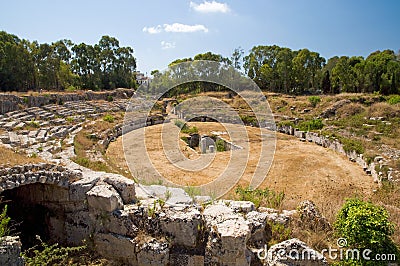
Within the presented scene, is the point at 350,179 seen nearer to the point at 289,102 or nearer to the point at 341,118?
the point at 341,118

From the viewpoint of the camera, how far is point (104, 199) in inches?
235

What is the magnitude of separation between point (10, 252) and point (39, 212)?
2492mm

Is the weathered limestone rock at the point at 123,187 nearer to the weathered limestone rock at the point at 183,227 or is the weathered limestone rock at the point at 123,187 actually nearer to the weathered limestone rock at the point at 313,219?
the weathered limestone rock at the point at 183,227

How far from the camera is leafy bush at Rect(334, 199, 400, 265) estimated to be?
190 inches

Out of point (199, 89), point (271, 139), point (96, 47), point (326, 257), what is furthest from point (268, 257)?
point (96, 47)

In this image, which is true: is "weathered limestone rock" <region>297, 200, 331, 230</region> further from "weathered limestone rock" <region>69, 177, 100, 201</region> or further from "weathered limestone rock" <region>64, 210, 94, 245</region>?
"weathered limestone rock" <region>69, 177, 100, 201</region>

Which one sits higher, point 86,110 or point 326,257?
point 86,110

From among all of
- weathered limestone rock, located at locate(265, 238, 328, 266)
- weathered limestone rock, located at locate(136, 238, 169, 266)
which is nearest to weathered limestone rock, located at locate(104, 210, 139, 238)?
weathered limestone rock, located at locate(136, 238, 169, 266)

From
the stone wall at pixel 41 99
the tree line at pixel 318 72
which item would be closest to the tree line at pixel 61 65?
the stone wall at pixel 41 99

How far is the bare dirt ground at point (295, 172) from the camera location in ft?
37.0

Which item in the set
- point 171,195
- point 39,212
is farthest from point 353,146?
point 39,212

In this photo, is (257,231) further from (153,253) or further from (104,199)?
(104,199)

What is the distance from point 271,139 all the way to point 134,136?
12025 millimetres

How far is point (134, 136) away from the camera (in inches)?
942
